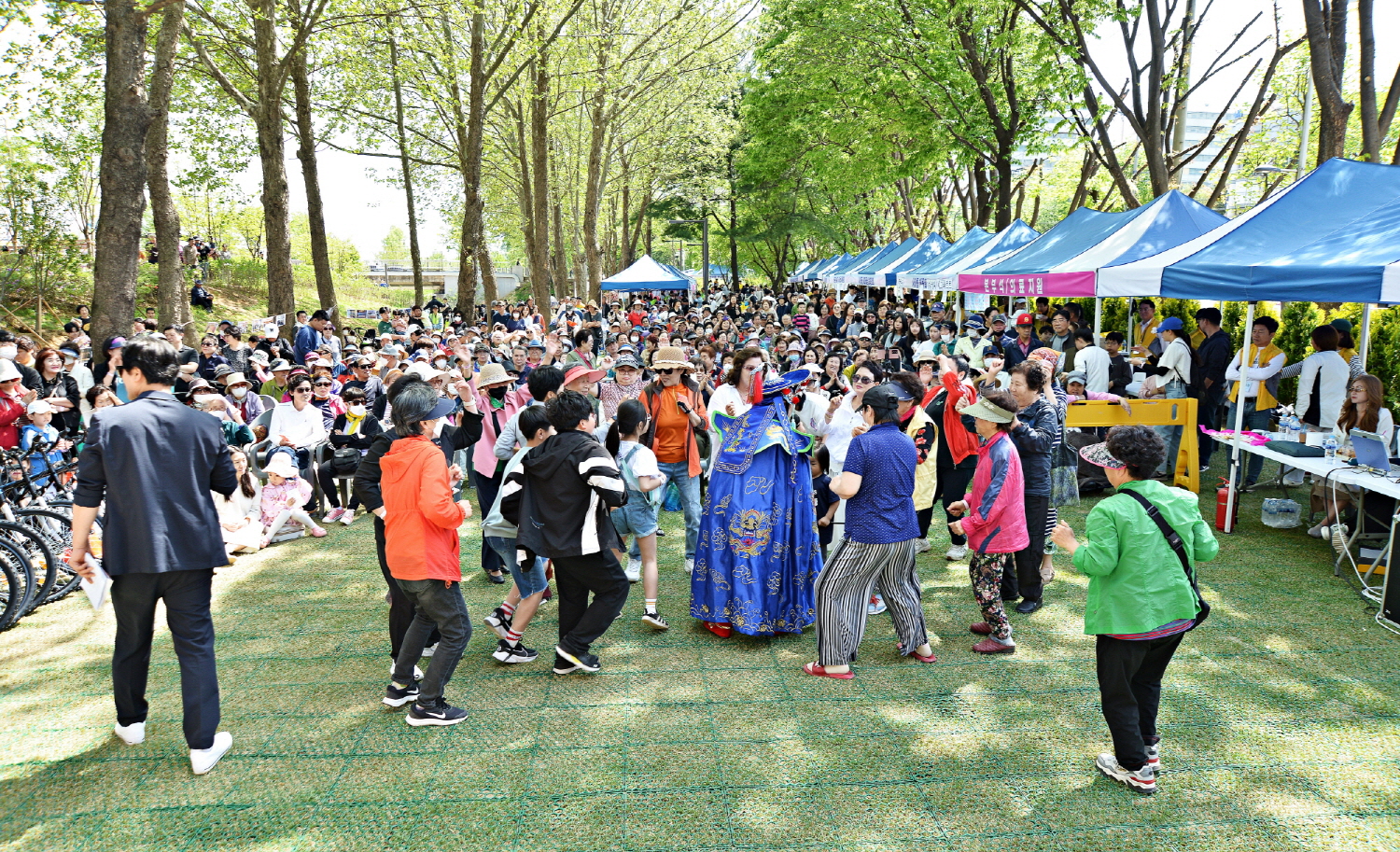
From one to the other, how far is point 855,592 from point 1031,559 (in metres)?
1.53

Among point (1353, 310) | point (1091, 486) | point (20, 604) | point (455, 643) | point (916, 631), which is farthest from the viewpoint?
point (1353, 310)

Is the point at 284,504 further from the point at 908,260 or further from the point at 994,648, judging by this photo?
the point at 908,260

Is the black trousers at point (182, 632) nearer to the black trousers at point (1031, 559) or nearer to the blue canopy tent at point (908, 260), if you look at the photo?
the black trousers at point (1031, 559)

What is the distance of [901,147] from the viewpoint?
867 inches

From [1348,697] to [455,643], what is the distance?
15.1 ft

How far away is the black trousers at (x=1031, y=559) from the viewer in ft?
17.7

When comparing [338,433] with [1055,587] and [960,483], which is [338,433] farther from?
[1055,587]

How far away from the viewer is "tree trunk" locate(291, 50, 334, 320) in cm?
1572

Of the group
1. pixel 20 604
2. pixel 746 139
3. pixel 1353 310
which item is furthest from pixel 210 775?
pixel 746 139

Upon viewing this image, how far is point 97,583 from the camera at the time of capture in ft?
12.5

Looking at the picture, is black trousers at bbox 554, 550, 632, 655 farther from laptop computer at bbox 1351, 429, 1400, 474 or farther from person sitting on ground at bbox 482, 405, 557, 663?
laptop computer at bbox 1351, 429, 1400, 474

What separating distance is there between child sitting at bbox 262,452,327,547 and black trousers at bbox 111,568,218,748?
391 centimetres

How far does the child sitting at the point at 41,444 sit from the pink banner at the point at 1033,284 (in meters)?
10.1

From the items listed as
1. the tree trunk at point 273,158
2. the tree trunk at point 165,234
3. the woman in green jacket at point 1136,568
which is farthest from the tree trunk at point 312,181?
the woman in green jacket at point 1136,568
